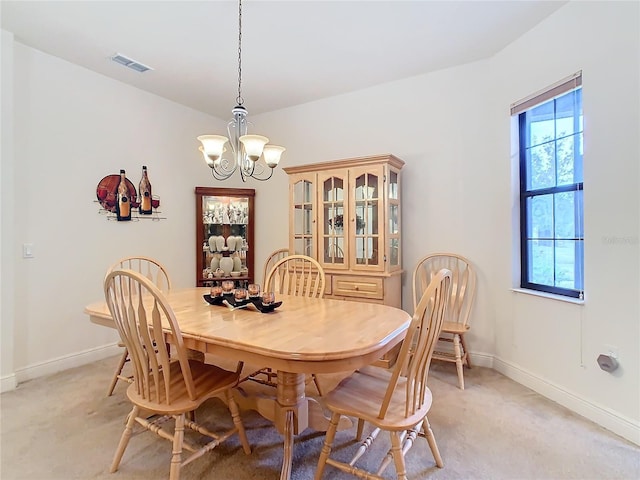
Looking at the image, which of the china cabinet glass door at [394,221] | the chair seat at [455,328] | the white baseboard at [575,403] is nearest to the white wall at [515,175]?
the white baseboard at [575,403]

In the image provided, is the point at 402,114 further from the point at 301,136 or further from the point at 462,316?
the point at 462,316

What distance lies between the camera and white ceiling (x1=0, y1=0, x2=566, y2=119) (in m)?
2.31

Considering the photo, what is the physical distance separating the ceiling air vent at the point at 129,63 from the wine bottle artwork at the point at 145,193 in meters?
0.94

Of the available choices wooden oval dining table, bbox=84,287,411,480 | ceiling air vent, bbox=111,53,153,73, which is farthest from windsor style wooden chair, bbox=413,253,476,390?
ceiling air vent, bbox=111,53,153,73

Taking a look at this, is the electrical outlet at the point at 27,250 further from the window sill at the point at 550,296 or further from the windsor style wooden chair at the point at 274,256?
the window sill at the point at 550,296

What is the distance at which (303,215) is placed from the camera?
3490 millimetres

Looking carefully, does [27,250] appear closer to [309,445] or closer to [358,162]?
[309,445]

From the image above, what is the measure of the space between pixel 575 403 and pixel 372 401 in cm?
164

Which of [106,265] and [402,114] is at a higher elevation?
[402,114]

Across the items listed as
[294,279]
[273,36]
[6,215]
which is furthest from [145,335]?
[273,36]

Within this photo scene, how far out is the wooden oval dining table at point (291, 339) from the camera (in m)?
1.32

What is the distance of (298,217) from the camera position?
3.51m

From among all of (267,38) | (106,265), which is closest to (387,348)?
(267,38)

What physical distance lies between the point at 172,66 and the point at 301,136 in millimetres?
1504
